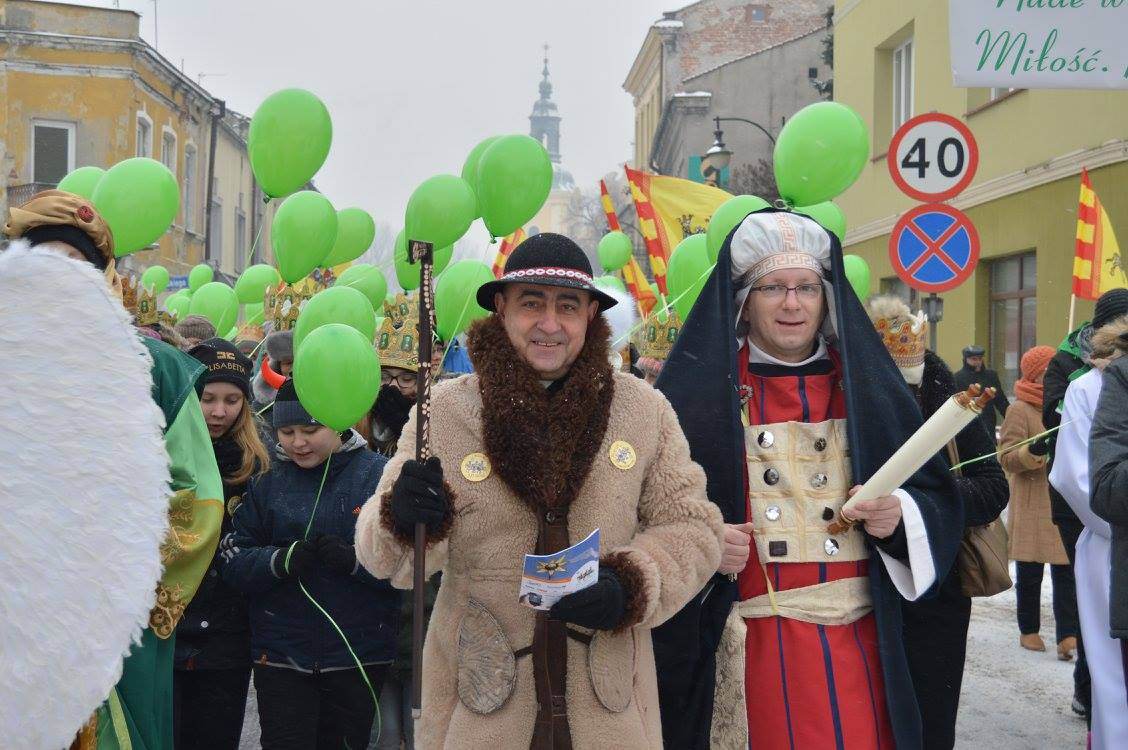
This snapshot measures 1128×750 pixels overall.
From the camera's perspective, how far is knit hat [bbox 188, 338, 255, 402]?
4.43m

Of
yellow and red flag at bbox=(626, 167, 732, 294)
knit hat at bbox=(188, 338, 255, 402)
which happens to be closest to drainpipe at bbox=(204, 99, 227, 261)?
yellow and red flag at bbox=(626, 167, 732, 294)

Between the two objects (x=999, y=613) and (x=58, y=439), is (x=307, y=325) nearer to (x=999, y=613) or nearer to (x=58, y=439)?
(x=58, y=439)

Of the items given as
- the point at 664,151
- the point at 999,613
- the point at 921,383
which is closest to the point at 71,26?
the point at 664,151

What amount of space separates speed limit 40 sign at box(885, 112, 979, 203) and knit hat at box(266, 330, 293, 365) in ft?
13.0

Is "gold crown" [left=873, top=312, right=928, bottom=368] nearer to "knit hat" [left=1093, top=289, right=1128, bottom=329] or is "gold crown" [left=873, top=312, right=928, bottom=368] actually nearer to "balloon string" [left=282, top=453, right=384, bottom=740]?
"knit hat" [left=1093, top=289, right=1128, bottom=329]

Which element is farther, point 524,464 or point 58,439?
point 524,464

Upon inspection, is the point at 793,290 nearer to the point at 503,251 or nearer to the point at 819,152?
the point at 819,152

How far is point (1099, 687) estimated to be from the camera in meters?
3.98

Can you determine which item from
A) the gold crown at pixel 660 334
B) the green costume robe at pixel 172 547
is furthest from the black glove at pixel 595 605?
the gold crown at pixel 660 334

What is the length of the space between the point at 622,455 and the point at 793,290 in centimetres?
74

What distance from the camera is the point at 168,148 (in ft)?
96.5

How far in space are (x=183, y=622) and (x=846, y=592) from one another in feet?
7.46

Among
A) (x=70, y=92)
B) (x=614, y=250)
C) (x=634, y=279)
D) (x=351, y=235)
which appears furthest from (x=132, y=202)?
(x=70, y=92)

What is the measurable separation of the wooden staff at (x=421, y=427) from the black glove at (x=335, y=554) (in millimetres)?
1280
